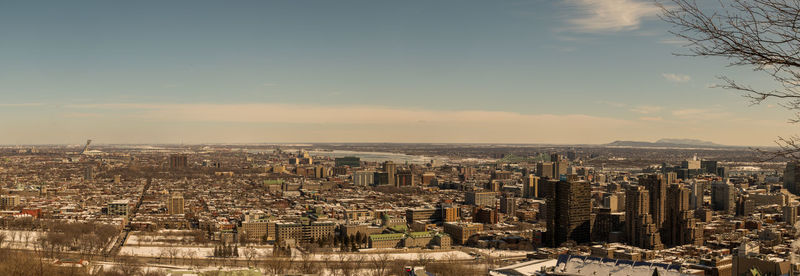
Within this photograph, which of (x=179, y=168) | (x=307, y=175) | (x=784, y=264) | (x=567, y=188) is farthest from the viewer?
(x=179, y=168)

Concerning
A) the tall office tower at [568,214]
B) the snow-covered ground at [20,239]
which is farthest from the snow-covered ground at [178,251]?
the tall office tower at [568,214]

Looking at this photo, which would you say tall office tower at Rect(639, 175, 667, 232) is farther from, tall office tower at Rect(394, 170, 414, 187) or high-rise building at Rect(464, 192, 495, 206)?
tall office tower at Rect(394, 170, 414, 187)

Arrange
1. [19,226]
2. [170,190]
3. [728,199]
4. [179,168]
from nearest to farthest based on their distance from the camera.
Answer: [19,226] → [728,199] → [170,190] → [179,168]

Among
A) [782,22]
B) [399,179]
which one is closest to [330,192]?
[399,179]

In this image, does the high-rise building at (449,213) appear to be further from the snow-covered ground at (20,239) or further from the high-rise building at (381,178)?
the high-rise building at (381,178)

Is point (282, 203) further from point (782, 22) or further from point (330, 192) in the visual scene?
point (782, 22)

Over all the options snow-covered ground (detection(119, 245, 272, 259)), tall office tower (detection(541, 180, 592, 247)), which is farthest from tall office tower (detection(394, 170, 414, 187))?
snow-covered ground (detection(119, 245, 272, 259))
